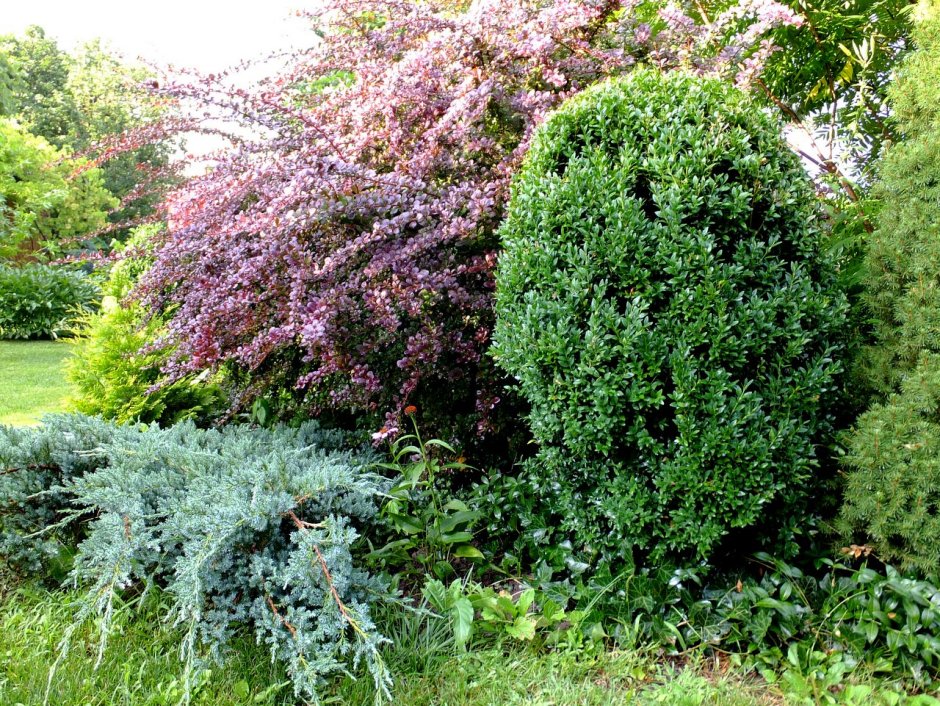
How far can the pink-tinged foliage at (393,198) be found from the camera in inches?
125

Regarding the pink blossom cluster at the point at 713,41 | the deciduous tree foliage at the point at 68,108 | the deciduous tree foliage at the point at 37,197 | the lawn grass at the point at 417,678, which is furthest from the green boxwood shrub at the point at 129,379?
the deciduous tree foliage at the point at 68,108

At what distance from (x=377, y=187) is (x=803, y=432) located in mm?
2181

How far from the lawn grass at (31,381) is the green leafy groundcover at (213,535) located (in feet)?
6.21

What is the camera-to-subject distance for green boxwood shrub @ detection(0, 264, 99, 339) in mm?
10984

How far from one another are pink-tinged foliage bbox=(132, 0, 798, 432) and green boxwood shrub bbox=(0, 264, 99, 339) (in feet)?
27.6

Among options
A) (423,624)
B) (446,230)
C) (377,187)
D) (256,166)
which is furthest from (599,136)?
(423,624)

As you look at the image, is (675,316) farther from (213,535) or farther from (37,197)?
(37,197)

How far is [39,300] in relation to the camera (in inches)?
449

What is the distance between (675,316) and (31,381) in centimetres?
759

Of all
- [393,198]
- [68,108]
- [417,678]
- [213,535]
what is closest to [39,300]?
→ [393,198]

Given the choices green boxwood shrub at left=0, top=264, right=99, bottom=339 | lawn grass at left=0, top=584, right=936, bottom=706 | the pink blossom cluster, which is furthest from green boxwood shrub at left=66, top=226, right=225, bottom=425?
green boxwood shrub at left=0, top=264, right=99, bottom=339

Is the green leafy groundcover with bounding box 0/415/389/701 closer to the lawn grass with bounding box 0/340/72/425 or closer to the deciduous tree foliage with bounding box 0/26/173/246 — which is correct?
the lawn grass with bounding box 0/340/72/425

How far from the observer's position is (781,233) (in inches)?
105

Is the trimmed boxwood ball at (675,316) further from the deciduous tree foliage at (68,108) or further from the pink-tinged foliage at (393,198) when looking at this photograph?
the deciduous tree foliage at (68,108)
